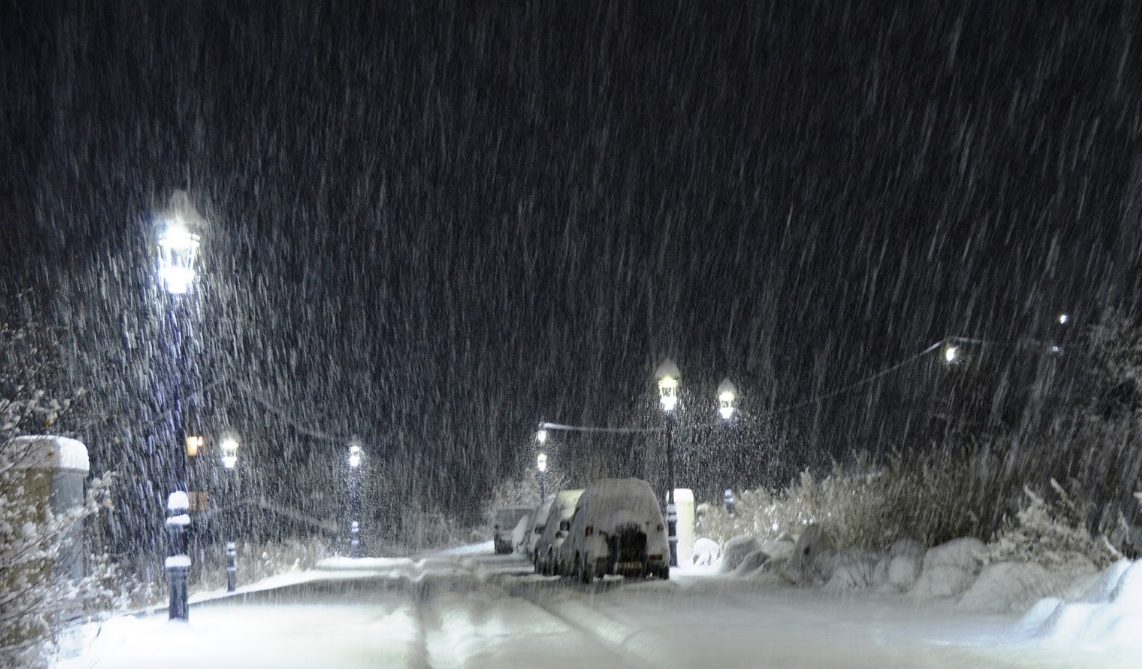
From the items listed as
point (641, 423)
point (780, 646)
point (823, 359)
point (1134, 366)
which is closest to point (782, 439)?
point (823, 359)

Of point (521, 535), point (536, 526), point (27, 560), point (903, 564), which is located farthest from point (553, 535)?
point (27, 560)

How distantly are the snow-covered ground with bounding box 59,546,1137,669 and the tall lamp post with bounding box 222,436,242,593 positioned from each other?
5.73 metres

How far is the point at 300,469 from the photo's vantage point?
6494 cm

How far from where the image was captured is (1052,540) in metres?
13.6

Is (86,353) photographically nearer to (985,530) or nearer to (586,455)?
(985,530)

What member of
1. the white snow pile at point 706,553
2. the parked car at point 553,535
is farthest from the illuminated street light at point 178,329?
the white snow pile at point 706,553

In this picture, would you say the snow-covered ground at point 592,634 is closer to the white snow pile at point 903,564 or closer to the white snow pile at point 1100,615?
the white snow pile at point 1100,615

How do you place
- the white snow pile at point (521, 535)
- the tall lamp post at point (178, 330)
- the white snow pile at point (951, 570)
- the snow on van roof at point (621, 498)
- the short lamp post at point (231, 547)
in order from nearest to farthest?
the tall lamp post at point (178, 330), the white snow pile at point (951, 570), the snow on van roof at point (621, 498), the short lamp post at point (231, 547), the white snow pile at point (521, 535)

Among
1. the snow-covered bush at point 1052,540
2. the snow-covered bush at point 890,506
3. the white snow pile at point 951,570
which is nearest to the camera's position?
the snow-covered bush at point 1052,540

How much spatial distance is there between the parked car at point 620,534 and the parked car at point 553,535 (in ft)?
6.47

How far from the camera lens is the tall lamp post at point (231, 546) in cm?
2447

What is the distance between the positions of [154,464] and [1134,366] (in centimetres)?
3004

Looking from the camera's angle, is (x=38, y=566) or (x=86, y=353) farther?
(x=86, y=353)

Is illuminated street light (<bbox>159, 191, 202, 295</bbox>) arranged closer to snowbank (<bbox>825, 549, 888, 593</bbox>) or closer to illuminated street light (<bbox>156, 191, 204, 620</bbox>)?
illuminated street light (<bbox>156, 191, 204, 620</bbox>)
